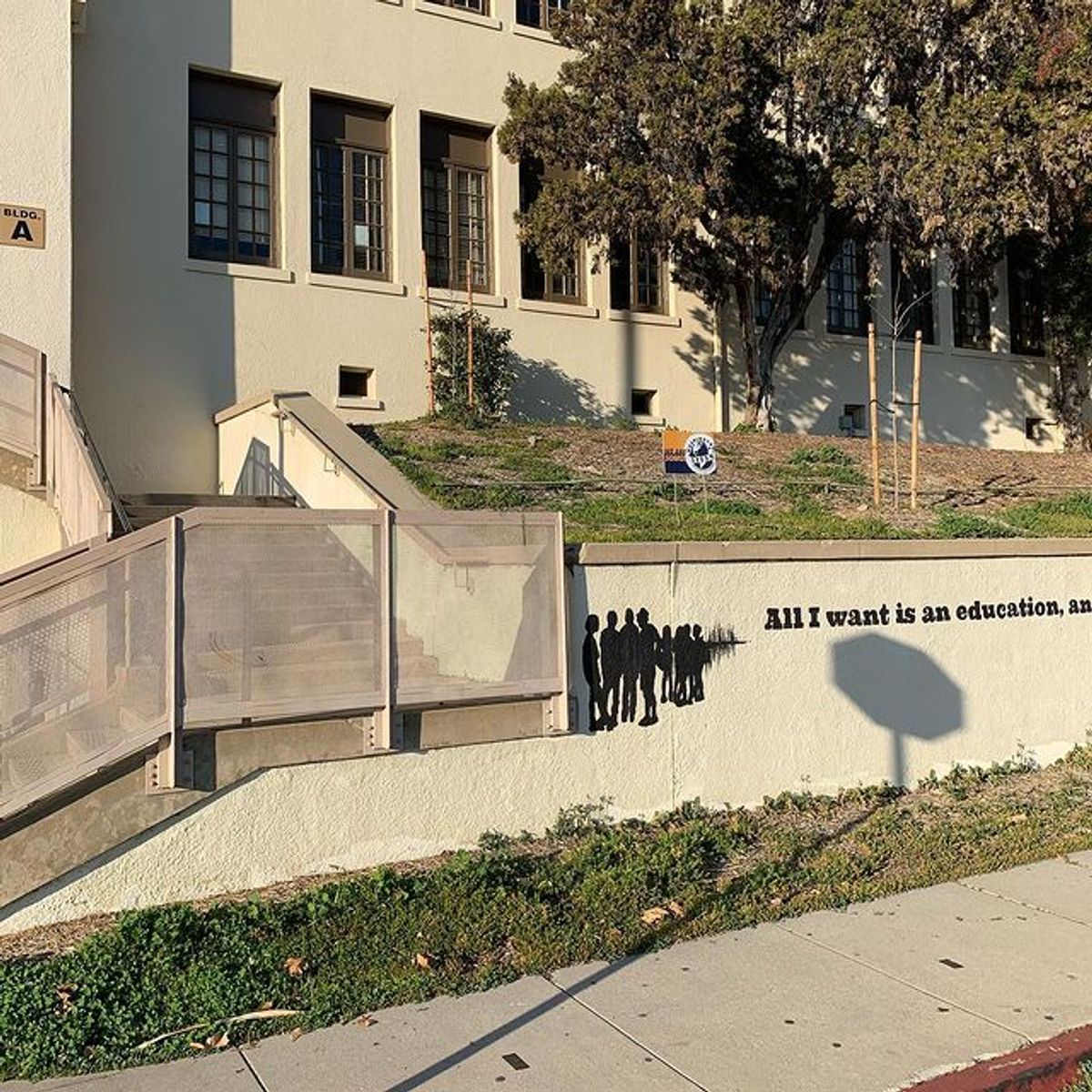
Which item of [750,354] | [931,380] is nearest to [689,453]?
[750,354]

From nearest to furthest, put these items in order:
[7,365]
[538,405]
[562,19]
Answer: [7,365] < [562,19] < [538,405]

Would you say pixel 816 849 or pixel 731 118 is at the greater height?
pixel 731 118

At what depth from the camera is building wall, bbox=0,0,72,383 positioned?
1302cm

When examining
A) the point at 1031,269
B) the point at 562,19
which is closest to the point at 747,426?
the point at 562,19

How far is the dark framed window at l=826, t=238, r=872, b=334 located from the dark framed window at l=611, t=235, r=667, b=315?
420 cm

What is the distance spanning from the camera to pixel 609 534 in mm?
9430

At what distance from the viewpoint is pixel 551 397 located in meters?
18.5

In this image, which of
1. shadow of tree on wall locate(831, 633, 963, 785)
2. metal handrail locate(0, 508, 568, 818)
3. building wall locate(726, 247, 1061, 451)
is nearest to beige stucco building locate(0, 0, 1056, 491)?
building wall locate(726, 247, 1061, 451)

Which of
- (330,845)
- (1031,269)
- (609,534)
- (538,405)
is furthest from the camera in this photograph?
(1031,269)

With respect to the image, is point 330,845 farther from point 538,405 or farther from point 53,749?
point 538,405

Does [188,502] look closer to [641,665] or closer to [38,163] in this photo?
[38,163]

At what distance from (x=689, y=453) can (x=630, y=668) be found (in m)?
2.81

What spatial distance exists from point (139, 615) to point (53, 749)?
768 millimetres

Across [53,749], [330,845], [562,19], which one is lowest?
[330,845]
